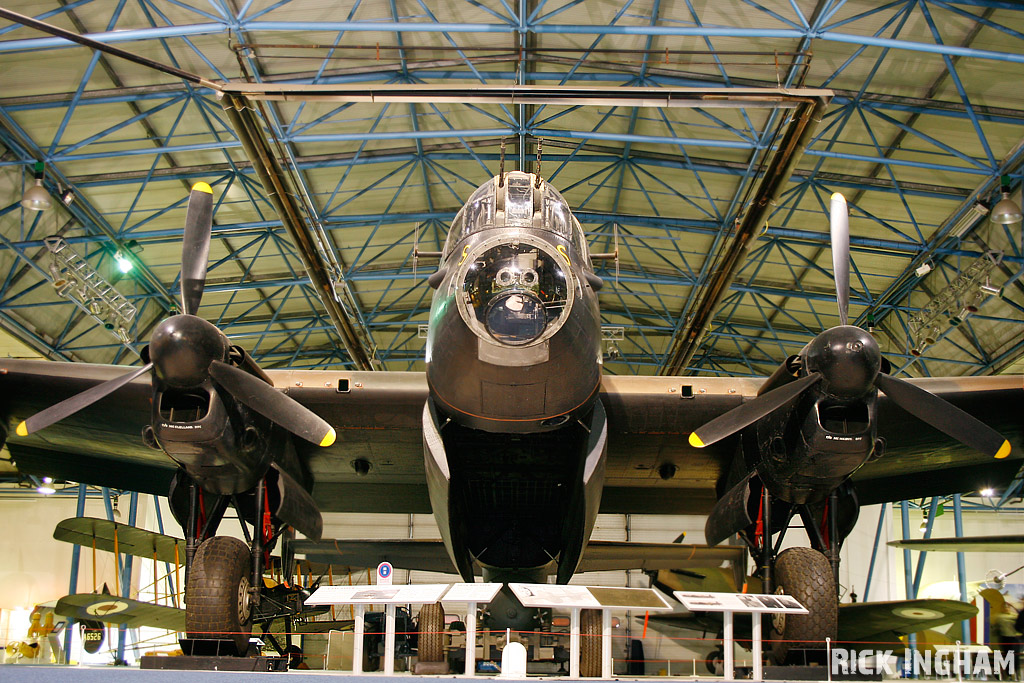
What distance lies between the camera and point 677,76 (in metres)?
15.8

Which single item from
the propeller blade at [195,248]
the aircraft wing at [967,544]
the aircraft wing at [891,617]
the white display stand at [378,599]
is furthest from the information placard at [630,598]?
the aircraft wing at [891,617]

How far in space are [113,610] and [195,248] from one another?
960 centimetres

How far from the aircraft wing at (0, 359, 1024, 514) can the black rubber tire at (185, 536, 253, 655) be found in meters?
1.94

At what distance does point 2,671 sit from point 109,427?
6.14 metres

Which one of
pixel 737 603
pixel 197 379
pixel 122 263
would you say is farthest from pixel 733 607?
pixel 122 263

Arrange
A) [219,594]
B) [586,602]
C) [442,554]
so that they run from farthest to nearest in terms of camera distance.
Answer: [442,554], [219,594], [586,602]

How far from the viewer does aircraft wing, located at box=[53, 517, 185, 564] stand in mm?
13805

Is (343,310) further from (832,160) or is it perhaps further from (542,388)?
(542,388)

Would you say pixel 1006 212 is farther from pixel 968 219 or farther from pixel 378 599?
pixel 378 599

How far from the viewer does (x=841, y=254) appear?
Answer: 28.0 ft

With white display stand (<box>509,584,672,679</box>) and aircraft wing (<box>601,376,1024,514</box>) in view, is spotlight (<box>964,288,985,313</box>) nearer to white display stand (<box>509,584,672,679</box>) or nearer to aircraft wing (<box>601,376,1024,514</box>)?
aircraft wing (<box>601,376,1024,514</box>)

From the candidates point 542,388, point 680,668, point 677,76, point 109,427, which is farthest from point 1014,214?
point 680,668

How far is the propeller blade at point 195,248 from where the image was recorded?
327 inches

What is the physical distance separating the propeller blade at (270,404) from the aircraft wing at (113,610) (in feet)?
24.6
